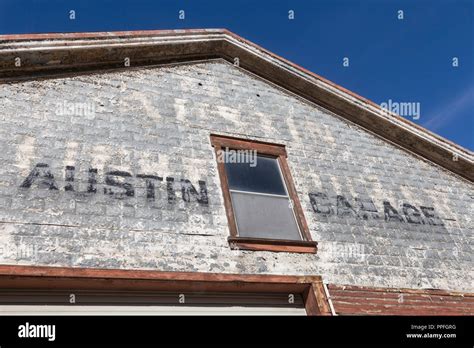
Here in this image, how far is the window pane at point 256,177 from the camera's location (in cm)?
700

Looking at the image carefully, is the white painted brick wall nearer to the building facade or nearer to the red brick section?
the building facade

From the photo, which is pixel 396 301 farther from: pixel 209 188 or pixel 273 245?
pixel 209 188

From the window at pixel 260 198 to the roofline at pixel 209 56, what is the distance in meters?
2.44

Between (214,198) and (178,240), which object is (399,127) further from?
(178,240)

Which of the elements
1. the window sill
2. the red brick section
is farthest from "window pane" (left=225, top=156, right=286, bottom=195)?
the red brick section

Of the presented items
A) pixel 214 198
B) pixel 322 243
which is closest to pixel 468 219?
pixel 322 243

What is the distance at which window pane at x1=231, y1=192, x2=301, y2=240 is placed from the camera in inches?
251

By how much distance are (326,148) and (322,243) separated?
2578mm

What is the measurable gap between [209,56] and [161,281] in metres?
5.71

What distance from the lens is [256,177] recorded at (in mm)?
7281
